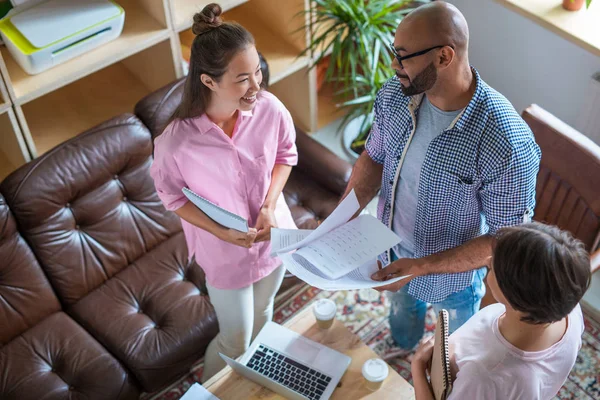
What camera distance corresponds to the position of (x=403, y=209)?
1.95 metres

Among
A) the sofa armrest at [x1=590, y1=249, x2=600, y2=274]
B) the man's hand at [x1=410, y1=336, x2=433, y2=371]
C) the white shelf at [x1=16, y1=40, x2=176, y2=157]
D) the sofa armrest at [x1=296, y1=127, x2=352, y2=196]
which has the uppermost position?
the man's hand at [x1=410, y1=336, x2=433, y2=371]

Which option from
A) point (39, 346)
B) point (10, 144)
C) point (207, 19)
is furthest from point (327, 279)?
point (10, 144)

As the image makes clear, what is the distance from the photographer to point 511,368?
148 centimetres

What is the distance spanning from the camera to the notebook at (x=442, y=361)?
149 centimetres

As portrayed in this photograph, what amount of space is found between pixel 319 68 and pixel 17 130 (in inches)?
62.5

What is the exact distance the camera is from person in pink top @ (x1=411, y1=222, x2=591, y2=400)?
4.42 ft

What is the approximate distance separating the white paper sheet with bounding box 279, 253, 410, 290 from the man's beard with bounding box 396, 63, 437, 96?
0.47 m

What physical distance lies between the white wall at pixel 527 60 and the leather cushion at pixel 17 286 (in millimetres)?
2184

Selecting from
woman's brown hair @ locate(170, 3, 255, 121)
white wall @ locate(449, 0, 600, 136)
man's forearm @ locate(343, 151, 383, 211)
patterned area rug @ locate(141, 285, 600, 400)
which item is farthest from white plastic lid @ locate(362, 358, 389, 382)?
white wall @ locate(449, 0, 600, 136)

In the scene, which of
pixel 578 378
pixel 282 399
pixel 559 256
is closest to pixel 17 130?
pixel 282 399

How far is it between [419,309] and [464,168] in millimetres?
880

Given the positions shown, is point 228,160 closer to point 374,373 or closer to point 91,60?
point 374,373

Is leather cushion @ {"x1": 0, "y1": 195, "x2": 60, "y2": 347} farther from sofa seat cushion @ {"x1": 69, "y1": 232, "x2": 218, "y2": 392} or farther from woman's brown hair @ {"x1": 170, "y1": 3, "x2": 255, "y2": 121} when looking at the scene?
woman's brown hair @ {"x1": 170, "y1": 3, "x2": 255, "y2": 121}

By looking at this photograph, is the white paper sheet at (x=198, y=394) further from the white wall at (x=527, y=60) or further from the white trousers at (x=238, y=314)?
the white wall at (x=527, y=60)
